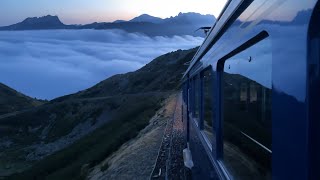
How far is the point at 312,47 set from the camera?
5.71ft

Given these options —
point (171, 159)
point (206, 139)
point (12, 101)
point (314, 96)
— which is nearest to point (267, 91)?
point (314, 96)

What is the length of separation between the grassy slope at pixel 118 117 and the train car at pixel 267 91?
15.8 metres

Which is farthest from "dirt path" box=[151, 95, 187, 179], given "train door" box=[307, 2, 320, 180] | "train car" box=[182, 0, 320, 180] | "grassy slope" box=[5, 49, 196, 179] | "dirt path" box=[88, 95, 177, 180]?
"train door" box=[307, 2, 320, 180]

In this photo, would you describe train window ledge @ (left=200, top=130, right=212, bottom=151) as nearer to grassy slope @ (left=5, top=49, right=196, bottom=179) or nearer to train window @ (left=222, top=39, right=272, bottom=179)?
train window @ (left=222, top=39, right=272, bottom=179)

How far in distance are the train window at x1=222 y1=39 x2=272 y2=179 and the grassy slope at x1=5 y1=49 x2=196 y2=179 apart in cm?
1584

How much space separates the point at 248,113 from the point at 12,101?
122174mm

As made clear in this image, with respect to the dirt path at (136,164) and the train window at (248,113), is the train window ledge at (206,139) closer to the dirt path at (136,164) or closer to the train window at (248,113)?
the train window at (248,113)

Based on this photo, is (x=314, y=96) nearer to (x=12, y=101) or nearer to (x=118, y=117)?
(x=118, y=117)

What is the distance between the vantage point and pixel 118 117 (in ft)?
153

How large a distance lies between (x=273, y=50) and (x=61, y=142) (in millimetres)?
52945

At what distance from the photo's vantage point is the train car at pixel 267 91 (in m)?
1.75

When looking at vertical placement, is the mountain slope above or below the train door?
below

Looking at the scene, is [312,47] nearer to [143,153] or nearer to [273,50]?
[273,50]

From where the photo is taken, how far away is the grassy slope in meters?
23.6
